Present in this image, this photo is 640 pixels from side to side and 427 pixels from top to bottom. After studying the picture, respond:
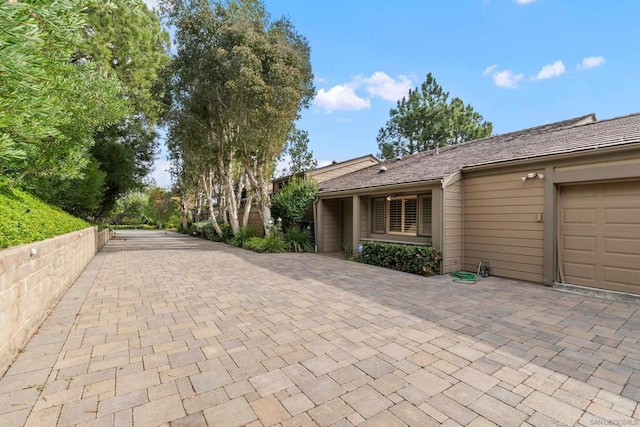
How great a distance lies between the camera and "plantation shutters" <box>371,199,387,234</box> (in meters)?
9.82

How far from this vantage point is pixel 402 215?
9.16 m

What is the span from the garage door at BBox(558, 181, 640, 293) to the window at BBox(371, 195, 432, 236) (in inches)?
121

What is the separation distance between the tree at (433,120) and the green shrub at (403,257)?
16149 mm

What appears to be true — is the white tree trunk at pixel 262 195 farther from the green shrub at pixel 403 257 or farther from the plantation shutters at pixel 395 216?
the plantation shutters at pixel 395 216

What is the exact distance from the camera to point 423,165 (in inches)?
381

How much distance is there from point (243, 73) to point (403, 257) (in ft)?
26.7

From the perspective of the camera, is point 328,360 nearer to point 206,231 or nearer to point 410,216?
point 410,216

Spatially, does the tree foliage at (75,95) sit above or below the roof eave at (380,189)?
above

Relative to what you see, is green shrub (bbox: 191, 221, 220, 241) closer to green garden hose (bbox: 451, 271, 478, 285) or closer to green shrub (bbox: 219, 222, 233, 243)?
green shrub (bbox: 219, 222, 233, 243)

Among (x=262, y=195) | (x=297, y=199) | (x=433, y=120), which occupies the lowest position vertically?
(x=297, y=199)

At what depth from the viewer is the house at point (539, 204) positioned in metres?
5.17

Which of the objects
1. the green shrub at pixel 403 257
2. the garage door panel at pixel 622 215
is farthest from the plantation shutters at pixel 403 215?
the garage door panel at pixel 622 215

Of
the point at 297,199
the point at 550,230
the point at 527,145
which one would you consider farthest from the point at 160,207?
the point at 550,230

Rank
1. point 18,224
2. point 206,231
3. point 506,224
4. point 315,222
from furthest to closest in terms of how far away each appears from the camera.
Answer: point 206,231 < point 315,222 < point 506,224 < point 18,224
